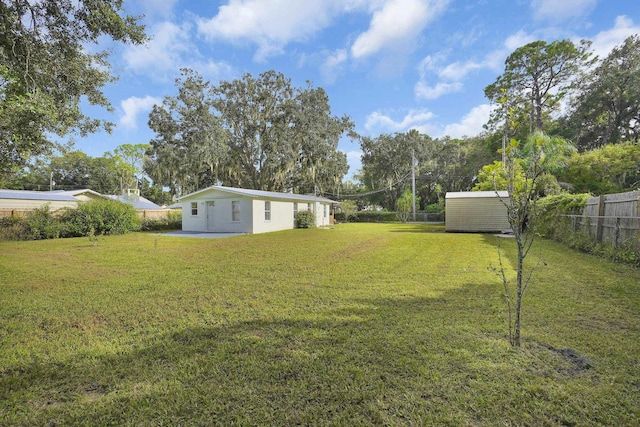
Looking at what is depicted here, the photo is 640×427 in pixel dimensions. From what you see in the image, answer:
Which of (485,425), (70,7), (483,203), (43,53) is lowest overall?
(485,425)

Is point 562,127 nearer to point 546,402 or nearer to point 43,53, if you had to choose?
point 546,402

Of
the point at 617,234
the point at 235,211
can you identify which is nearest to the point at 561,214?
the point at 617,234

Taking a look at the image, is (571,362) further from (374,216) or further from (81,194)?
(374,216)

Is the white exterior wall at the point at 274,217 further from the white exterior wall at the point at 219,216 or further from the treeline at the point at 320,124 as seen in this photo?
the treeline at the point at 320,124

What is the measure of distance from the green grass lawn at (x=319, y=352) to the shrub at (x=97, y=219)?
10.9 m

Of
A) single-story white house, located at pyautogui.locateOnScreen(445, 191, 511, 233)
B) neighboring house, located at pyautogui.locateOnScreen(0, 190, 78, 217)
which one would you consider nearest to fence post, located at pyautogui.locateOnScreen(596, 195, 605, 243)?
single-story white house, located at pyautogui.locateOnScreen(445, 191, 511, 233)

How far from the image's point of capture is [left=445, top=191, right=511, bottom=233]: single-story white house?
15.6m

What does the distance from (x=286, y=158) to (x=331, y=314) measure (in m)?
20.1

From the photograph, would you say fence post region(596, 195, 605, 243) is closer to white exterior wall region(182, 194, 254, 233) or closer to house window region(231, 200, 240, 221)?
white exterior wall region(182, 194, 254, 233)

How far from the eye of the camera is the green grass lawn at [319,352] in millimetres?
2035

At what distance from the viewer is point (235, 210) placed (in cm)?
1669

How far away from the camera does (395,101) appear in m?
18.5

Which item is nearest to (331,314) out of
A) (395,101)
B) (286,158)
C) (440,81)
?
(440,81)

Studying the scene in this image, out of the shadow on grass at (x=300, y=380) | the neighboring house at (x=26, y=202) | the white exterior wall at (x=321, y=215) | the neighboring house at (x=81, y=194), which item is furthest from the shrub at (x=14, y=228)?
the white exterior wall at (x=321, y=215)
